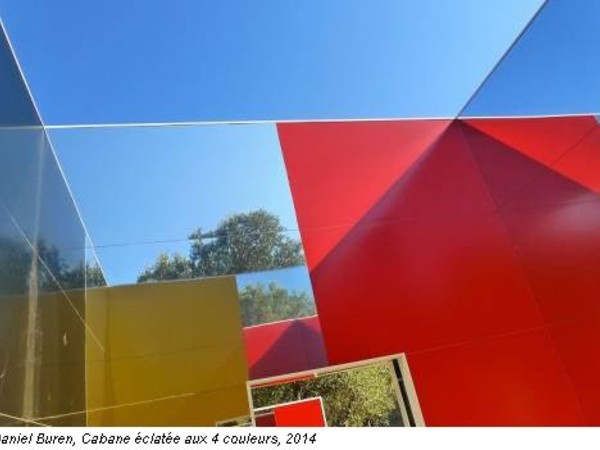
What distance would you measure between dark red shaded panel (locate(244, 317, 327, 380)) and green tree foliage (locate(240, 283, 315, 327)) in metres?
0.09

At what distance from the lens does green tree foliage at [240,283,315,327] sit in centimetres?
423

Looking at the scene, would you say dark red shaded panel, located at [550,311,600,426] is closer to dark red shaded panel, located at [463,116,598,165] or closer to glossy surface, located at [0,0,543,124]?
dark red shaded panel, located at [463,116,598,165]

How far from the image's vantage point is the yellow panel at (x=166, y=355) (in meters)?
3.76

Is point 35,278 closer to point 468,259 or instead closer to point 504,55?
point 468,259

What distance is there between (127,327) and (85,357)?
43cm

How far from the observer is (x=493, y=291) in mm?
4570

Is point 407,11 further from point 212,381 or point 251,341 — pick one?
point 212,381

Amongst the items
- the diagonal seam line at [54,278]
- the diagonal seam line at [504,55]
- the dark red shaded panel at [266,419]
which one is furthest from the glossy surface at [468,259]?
the diagonal seam line at [54,278]

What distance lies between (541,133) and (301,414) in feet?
11.1

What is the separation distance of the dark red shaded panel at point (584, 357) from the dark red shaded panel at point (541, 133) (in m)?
1.50

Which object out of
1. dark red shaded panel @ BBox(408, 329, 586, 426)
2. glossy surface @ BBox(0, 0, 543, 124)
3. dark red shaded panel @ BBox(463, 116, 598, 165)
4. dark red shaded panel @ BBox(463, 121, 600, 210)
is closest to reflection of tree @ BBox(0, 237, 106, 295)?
glossy surface @ BBox(0, 0, 543, 124)

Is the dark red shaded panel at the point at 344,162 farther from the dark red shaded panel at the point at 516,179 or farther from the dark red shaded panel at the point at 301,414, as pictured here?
the dark red shaded panel at the point at 301,414

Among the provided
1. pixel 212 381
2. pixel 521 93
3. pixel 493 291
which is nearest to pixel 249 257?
pixel 212 381

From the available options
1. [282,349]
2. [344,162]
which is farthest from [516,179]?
[282,349]
